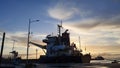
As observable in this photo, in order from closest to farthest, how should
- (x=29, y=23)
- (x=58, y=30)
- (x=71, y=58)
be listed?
1. (x=29, y=23)
2. (x=71, y=58)
3. (x=58, y=30)

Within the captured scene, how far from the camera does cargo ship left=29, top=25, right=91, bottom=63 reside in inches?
4196

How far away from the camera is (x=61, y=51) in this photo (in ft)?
356

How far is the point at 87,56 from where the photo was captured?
119500mm

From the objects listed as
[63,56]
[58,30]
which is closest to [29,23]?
[63,56]

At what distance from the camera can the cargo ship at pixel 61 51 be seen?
350 ft

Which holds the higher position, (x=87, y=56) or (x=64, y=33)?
(x=64, y=33)

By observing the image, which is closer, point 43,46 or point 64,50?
point 64,50

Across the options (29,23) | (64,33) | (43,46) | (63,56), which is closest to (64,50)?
Result: (63,56)

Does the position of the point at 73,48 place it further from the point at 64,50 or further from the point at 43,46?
the point at 43,46

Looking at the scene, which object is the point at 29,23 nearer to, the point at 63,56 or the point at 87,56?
the point at 63,56

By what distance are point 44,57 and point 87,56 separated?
23.9 m

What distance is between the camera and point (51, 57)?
4338 inches

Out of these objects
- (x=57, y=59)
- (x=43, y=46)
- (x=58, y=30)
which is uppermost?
(x=58, y=30)

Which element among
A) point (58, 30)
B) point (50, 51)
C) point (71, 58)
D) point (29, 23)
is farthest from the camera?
point (58, 30)
